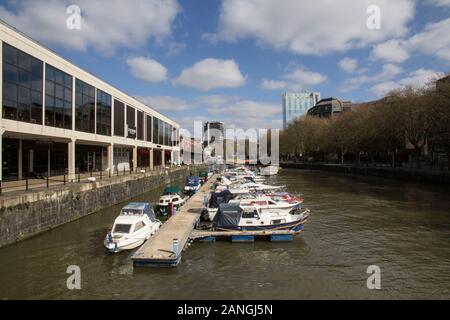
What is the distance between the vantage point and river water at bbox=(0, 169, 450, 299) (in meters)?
13.3

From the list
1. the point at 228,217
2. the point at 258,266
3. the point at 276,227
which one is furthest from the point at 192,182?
the point at 258,266

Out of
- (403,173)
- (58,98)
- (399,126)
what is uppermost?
(58,98)

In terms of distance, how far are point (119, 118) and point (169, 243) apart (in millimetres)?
38718

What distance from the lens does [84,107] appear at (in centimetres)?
3988

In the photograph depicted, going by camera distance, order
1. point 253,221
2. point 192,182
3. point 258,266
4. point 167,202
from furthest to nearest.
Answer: point 192,182, point 167,202, point 253,221, point 258,266

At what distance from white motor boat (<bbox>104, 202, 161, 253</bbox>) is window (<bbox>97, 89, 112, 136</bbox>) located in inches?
1041

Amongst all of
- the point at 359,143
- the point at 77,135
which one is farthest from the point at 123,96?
the point at 359,143

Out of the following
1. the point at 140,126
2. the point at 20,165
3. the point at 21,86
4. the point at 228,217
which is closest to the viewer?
the point at 228,217

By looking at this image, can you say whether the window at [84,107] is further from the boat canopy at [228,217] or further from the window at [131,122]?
the boat canopy at [228,217]

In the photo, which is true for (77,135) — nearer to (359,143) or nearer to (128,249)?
(128,249)

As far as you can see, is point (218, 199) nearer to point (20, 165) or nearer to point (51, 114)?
point (51, 114)

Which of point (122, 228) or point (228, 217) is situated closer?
point (122, 228)

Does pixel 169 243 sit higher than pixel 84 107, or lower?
lower

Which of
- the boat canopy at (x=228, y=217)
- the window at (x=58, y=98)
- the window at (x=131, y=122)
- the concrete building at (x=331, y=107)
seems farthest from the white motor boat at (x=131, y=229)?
the concrete building at (x=331, y=107)
